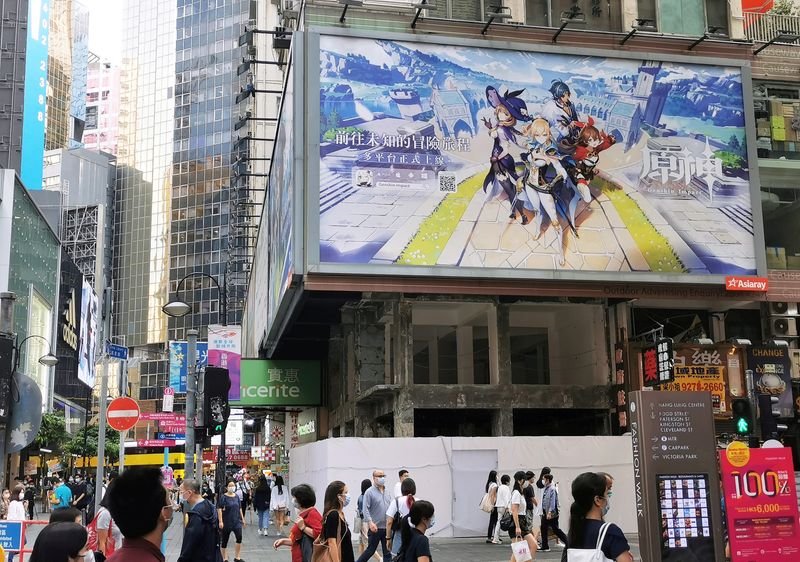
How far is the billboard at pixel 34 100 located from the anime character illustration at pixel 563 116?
6547 cm

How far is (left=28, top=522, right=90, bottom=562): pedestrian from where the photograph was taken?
5.58m

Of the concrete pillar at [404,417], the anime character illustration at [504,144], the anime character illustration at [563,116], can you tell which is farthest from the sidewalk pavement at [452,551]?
the anime character illustration at [563,116]

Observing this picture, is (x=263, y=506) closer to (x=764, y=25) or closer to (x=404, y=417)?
(x=404, y=417)

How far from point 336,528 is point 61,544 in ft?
13.2

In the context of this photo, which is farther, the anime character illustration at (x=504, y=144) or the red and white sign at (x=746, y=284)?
the red and white sign at (x=746, y=284)

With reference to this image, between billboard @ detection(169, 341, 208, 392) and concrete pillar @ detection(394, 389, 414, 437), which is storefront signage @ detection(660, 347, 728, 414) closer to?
concrete pillar @ detection(394, 389, 414, 437)

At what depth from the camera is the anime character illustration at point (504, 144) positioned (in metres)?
27.5

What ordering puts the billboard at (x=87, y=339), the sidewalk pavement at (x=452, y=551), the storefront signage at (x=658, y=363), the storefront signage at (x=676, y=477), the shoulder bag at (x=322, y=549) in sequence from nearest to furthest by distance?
the shoulder bag at (x=322, y=549), the storefront signage at (x=676, y=477), the sidewalk pavement at (x=452, y=551), the storefront signage at (x=658, y=363), the billboard at (x=87, y=339)

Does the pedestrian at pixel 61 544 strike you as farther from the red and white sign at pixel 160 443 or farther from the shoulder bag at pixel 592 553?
the red and white sign at pixel 160 443

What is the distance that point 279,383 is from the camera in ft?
→ 120

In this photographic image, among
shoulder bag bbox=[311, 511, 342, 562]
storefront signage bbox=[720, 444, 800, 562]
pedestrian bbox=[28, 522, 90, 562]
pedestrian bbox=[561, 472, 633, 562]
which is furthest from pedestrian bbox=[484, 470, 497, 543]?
pedestrian bbox=[28, 522, 90, 562]

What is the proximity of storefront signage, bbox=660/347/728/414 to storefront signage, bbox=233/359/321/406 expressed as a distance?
14.2 meters

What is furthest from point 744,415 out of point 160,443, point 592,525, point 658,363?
point 160,443

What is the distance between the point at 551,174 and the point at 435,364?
35.3 feet
